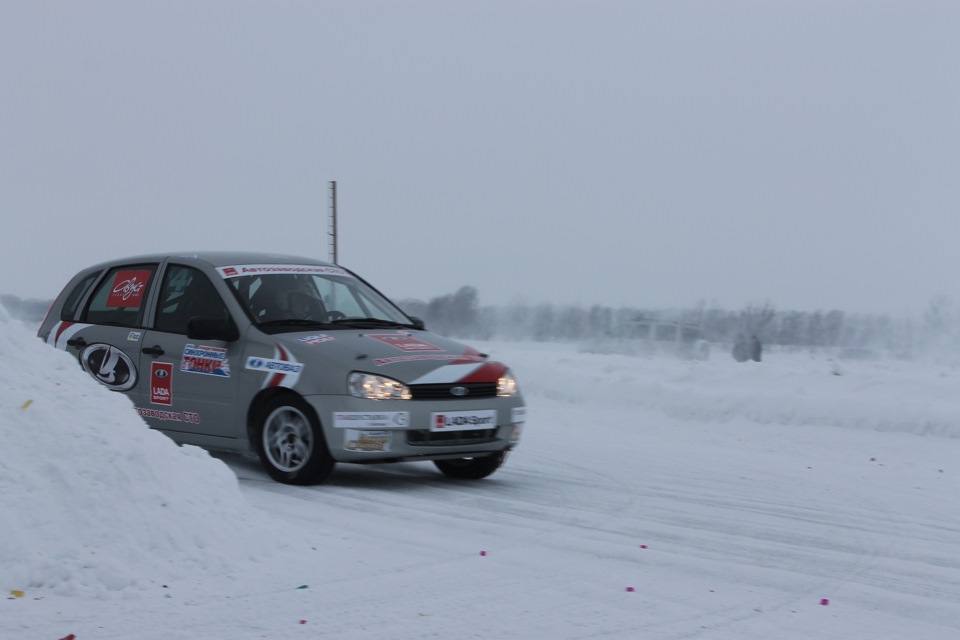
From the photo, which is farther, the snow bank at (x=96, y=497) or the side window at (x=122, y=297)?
the side window at (x=122, y=297)

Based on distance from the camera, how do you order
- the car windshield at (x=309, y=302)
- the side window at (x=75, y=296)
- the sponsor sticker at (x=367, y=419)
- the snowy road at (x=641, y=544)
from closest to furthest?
1. the snowy road at (x=641, y=544)
2. the sponsor sticker at (x=367, y=419)
3. the car windshield at (x=309, y=302)
4. the side window at (x=75, y=296)

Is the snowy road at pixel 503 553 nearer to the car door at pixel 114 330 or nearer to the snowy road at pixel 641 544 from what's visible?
the snowy road at pixel 641 544

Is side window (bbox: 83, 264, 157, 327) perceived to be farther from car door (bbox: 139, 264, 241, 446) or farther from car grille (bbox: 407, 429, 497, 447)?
car grille (bbox: 407, 429, 497, 447)

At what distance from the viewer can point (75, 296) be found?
8.87 meters

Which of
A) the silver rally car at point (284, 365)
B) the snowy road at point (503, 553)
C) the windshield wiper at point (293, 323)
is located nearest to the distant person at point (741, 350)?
the snowy road at point (503, 553)

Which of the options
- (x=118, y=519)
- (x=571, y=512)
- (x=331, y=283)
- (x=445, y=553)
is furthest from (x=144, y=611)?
(x=331, y=283)

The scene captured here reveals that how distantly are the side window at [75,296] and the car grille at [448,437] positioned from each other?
3397 mm

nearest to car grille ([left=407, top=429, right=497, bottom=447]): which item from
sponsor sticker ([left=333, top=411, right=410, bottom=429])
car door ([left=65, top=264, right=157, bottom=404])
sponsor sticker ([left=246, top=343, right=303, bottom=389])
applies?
sponsor sticker ([left=333, top=411, right=410, bottom=429])

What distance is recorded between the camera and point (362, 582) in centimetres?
482

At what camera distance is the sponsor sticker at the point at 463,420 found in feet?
23.5

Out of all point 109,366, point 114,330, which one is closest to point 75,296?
point 114,330

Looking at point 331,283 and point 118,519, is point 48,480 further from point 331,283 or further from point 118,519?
point 331,283

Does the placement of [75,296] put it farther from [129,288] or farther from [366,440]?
[366,440]

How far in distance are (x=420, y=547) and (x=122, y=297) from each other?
408cm
